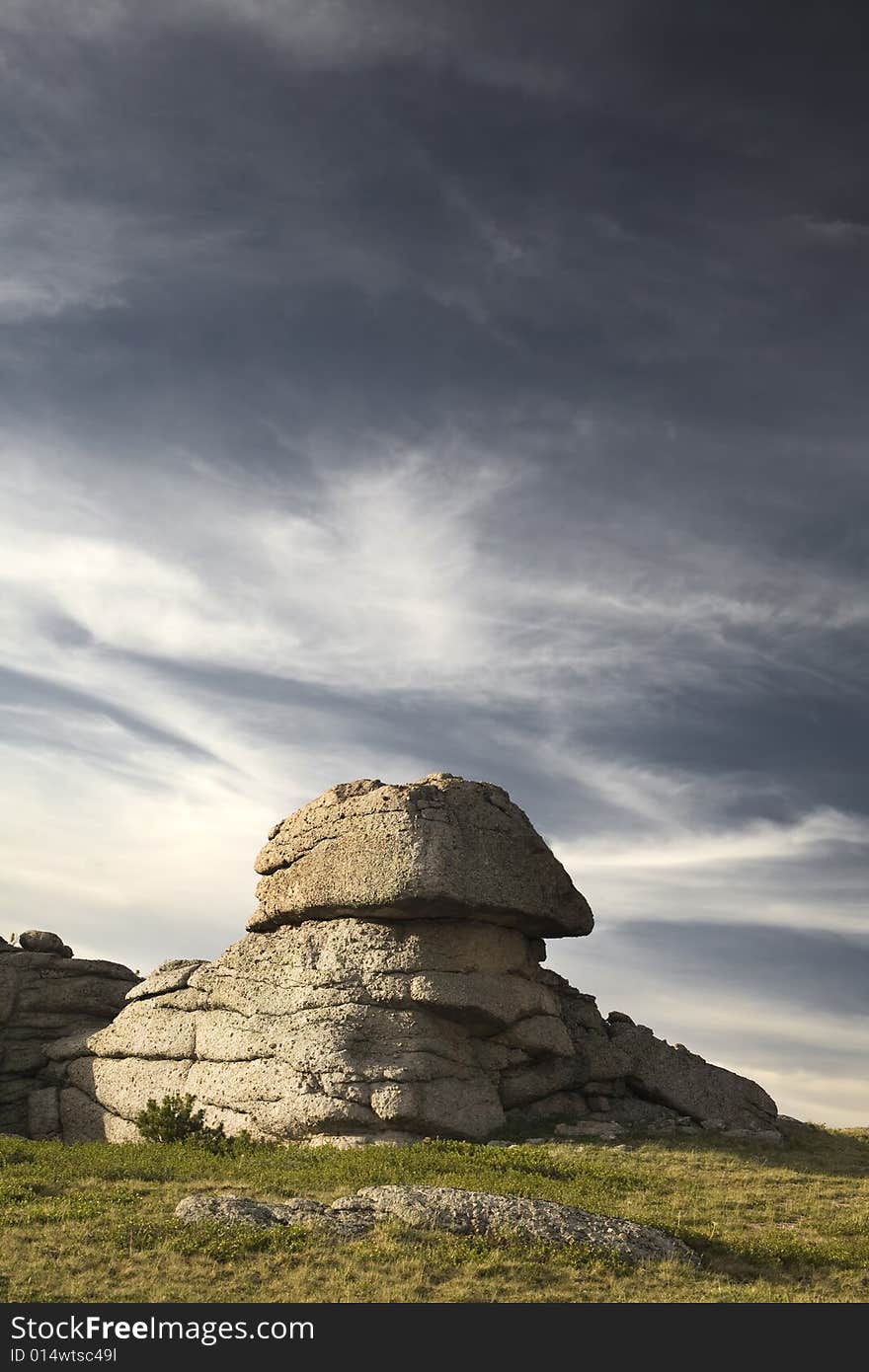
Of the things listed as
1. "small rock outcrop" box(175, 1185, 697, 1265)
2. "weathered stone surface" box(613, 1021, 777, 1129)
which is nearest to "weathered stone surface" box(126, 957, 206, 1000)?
"weathered stone surface" box(613, 1021, 777, 1129)

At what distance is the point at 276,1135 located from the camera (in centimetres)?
3712

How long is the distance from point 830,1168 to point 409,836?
16996 millimetres

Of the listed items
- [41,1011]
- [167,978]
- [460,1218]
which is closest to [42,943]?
[41,1011]

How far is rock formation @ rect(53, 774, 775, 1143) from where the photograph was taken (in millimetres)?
37781

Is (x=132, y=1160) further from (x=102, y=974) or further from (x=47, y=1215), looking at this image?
(x=102, y=974)

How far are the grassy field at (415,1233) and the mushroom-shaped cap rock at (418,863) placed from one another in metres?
8.78

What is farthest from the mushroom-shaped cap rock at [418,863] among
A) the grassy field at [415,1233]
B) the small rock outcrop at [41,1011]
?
the small rock outcrop at [41,1011]

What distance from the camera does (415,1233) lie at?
2133cm

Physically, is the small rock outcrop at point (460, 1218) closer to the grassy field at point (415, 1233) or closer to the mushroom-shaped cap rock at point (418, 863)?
the grassy field at point (415, 1233)

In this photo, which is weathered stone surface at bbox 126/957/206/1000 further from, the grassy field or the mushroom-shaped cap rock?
the grassy field

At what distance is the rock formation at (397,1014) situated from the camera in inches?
1487
